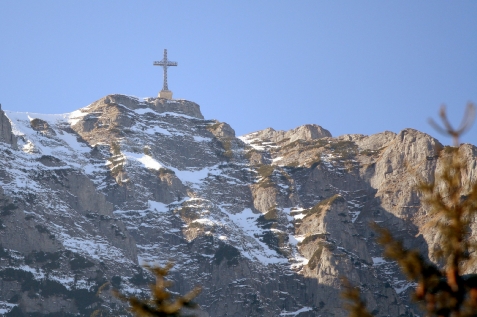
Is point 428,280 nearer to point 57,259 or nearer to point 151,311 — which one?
point 151,311

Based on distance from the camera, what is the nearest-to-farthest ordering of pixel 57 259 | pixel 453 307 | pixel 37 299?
pixel 453 307 → pixel 37 299 → pixel 57 259

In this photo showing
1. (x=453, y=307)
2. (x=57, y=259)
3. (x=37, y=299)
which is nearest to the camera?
(x=453, y=307)

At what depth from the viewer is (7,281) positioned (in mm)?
187750

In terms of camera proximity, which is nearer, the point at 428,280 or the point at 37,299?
the point at 428,280

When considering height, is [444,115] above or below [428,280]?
above

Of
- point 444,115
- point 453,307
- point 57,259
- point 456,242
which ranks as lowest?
point 453,307

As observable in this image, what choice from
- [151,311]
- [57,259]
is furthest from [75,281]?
[151,311]

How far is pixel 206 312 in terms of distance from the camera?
19562 centimetres

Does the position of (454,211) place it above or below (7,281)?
below

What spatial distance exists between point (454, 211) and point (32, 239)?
184378 mm

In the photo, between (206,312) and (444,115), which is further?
(206,312)

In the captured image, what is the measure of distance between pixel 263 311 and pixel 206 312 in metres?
11.7

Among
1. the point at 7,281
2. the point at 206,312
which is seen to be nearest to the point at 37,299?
the point at 7,281

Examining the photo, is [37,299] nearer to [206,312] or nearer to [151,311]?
[206,312]
